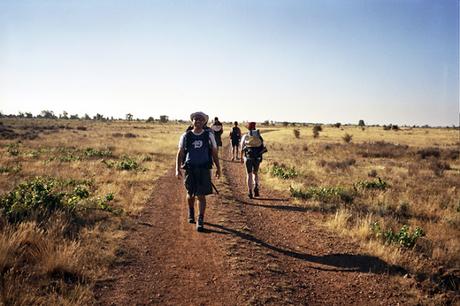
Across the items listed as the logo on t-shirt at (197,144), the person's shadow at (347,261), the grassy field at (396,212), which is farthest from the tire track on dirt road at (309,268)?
the logo on t-shirt at (197,144)

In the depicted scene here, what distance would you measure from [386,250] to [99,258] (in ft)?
17.6

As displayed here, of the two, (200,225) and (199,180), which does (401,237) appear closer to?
→ (200,225)

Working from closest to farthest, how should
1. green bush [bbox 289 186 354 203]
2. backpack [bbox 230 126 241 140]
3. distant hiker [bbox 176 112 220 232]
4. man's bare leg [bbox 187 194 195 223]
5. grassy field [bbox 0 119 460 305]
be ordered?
grassy field [bbox 0 119 460 305], distant hiker [bbox 176 112 220 232], man's bare leg [bbox 187 194 195 223], green bush [bbox 289 186 354 203], backpack [bbox 230 126 241 140]

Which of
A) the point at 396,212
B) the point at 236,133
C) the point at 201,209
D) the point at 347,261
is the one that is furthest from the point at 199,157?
the point at 236,133

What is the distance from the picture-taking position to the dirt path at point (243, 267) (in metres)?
5.04

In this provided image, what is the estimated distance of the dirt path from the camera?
5.04 metres

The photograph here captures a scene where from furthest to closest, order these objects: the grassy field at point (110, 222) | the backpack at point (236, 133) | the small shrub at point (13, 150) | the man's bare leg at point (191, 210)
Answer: the small shrub at point (13, 150) → the backpack at point (236, 133) → the man's bare leg at point (191, 210) → the grassy field at point (110, 222)

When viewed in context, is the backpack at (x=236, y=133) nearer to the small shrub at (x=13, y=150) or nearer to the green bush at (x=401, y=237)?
the green bush at (x=401, y=237)

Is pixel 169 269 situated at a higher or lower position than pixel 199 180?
lower

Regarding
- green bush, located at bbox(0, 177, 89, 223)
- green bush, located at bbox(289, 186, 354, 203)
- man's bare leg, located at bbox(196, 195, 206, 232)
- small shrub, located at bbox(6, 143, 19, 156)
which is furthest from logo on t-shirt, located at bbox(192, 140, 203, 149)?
small shrub, located at bbox(6, 143, 19, 156)

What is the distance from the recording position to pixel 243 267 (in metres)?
5.97

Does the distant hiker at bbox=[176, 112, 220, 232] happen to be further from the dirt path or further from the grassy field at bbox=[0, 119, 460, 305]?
the grassy field at bbox=[0, 119, 460, 305]

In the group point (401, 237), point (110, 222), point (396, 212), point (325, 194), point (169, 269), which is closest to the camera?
point (169, 269)

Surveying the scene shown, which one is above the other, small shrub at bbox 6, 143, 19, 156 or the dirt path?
small shrub at bbox 6, 143, 19, 156
